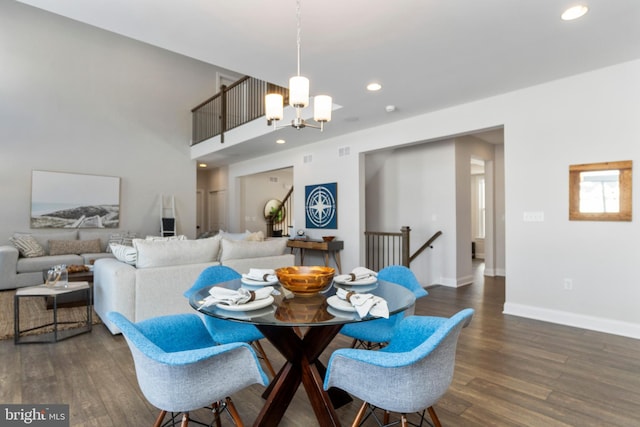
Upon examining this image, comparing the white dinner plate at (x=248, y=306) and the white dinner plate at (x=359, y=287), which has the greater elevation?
the white dinner plate at (x=248, y=306)

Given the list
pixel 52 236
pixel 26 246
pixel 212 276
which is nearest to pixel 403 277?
pixel 212 276

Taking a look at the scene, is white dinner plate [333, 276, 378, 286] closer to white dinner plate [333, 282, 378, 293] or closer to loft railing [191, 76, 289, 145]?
white dinner plate [333, 282, 378, 293]

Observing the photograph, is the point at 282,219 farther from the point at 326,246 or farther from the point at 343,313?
the point at 343,313

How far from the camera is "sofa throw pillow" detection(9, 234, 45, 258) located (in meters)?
5.86

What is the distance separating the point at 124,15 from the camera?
250cm

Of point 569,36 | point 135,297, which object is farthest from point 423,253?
point 135,297

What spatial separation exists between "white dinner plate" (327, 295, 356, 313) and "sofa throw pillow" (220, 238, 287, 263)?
2.38 metres

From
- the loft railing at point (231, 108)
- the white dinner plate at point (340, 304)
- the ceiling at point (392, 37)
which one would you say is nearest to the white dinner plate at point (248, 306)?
the white dinner plate at point (340, 304)

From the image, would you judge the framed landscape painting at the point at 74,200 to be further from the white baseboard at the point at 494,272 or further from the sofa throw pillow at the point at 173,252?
the white baseboard at the point at 494,272

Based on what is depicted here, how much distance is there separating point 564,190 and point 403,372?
345 centimetres

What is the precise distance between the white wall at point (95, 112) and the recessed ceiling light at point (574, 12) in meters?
7.97

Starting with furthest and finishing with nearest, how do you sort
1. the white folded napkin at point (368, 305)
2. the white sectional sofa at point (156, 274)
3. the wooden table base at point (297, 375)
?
the white sectional sofa at point (156, 274) < the wooden table base at point (297, 375) < the white folded napkin at point (368, 305)

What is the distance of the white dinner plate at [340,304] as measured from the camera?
152 centimetres

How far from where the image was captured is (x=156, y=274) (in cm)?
335
